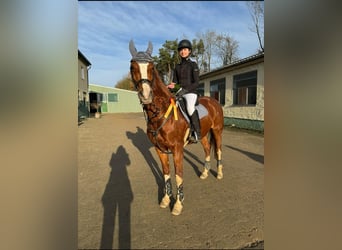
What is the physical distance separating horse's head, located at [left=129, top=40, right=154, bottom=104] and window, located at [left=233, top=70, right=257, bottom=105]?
10048 millimetres

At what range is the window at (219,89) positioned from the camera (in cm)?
1430

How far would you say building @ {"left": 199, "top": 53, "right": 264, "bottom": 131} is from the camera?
1052cm

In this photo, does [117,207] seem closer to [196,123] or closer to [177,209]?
[177,209]

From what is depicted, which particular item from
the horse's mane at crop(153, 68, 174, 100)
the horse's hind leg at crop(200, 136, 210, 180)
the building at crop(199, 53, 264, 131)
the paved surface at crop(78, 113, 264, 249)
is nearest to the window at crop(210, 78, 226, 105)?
the building at crop(199, 53, 264, 131)

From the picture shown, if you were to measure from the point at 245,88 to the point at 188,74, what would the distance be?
31.3 feet

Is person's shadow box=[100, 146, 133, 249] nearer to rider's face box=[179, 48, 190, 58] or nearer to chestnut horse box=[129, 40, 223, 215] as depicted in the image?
chestnut horse box=[129, 40, 223, 215]

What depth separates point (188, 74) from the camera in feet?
11.3

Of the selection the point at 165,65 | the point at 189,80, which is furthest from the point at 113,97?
the point at 189,80

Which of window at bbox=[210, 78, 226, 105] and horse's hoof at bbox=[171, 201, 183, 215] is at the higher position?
window at bbox=[210, 78, 226, 105]
